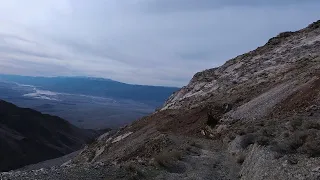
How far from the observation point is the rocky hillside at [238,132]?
1308 centimetres

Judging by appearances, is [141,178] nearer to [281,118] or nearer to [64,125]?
[281,118]

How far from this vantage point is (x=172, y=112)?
31453mm

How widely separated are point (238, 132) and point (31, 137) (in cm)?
8376

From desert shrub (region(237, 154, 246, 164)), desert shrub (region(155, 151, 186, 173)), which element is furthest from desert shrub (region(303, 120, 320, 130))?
desert shrub (region(155, 151, 186, 173))

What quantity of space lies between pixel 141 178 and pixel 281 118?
869 centimetres

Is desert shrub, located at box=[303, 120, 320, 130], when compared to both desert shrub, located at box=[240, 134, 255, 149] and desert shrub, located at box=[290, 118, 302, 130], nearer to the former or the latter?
desert shrub, located at box=[290, 118, 302, 130]

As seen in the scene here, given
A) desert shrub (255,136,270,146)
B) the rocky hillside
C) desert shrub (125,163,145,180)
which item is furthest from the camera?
desert shrub (255,136,270,146)

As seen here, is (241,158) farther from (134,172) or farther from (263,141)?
(134,172)

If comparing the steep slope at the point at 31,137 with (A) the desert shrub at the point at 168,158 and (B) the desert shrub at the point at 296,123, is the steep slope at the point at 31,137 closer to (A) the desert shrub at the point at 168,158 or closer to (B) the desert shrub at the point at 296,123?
(A) the desert shrub at the point at 168,158

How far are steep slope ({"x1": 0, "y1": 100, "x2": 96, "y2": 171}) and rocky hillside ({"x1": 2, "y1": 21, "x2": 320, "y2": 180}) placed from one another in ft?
161

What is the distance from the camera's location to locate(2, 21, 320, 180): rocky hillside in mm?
13077

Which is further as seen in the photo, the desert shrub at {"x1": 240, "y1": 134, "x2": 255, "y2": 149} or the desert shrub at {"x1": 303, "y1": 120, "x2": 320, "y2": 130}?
the desert shrub at {"x1": 240, "y1": 134, "x2": 255, "y2": 149}

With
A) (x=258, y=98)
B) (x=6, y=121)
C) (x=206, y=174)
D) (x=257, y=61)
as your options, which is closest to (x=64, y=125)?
(x=6, y=121)

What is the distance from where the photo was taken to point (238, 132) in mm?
19031
